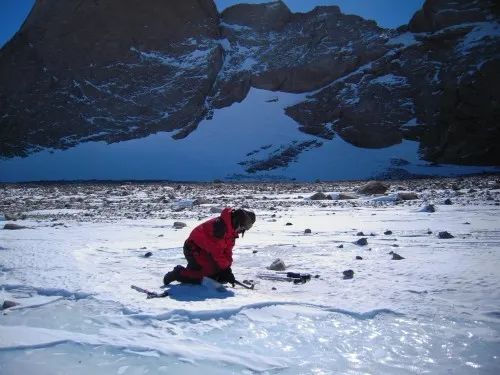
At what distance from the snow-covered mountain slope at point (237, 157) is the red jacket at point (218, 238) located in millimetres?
42680

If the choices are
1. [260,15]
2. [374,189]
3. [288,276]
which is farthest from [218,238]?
[260,15]

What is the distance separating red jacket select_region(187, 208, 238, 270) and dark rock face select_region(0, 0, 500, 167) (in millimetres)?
46848

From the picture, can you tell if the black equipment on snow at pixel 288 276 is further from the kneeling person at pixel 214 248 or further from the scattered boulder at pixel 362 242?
the scattered boulder at pixel 362 242

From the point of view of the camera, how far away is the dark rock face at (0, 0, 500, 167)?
53.1 meters

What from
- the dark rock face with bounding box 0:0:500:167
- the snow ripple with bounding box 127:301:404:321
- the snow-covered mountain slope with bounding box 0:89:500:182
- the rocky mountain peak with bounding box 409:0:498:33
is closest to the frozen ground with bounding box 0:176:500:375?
the snow ripple with bounding box 127:301:404:321

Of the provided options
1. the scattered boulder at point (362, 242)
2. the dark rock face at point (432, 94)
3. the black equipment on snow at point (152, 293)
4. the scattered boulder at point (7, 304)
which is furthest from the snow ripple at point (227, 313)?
the dark rock face at point (432, 94)

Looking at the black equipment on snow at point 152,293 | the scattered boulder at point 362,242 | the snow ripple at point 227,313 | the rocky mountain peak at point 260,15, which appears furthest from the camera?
the rocky mountain peak at point 260,15

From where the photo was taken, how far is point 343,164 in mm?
50219

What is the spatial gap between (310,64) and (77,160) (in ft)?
119

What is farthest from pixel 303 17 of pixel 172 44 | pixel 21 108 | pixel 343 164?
pixel 21 108

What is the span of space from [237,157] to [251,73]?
1784cm

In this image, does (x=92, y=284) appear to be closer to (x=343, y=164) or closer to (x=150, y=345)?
(x=150, y=345)

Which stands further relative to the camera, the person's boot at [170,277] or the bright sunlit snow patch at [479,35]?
the bright sunlit snow patch at [479,35]

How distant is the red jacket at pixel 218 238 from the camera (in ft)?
16.0
